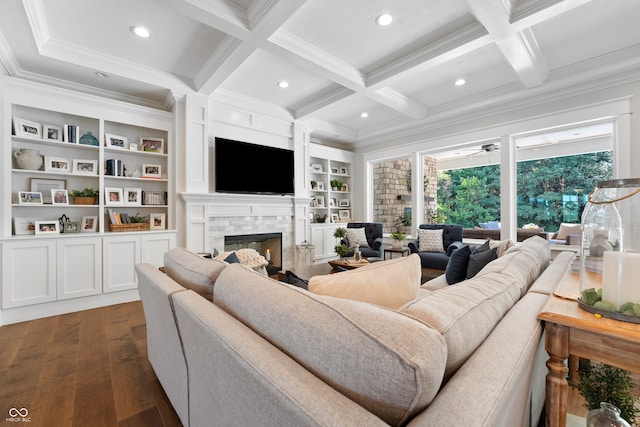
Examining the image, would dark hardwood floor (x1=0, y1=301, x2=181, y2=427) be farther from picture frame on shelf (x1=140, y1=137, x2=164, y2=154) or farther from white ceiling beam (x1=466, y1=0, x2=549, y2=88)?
white ceiling beam (x1=466, y1=0, x2=549, y2=88)

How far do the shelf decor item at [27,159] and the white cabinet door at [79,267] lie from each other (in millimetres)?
873

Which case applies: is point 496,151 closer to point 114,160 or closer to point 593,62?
point 593,62

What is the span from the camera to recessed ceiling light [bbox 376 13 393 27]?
247cm

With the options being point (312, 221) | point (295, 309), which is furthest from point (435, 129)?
point (295, 309)

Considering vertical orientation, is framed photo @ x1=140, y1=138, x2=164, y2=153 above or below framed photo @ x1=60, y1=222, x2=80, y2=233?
above

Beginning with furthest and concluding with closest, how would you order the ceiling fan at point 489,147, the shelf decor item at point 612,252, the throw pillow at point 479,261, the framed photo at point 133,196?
the ceiling fan at point 489,147 < the framed photo at point 133,196 < the throw pillow at point 479,261 < the shelf decor item at point 612,252

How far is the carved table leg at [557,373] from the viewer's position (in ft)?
2.94

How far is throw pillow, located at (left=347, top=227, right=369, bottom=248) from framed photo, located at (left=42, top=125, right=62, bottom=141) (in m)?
4.19

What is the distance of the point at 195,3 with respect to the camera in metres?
2.17

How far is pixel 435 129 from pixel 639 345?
476 cm

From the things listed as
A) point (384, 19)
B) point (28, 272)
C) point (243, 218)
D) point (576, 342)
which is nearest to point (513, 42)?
point (384, 19)

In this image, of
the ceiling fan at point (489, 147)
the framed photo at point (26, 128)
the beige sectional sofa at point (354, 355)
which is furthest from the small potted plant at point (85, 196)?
the ceiling fan at point (489, 147)

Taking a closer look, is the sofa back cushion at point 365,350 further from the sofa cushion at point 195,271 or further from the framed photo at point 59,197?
the framed photo at point 59,197

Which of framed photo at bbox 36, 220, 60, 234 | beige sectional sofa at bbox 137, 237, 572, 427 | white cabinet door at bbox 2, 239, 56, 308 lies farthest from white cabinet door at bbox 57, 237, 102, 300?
beige sectional sofa at bbox 137, 237, 572, 427
